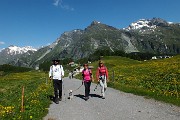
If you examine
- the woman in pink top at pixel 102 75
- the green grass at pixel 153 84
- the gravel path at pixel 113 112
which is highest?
the woman in pink top at pixel 102 75

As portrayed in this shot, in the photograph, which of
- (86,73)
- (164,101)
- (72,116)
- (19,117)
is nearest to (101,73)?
(86,73)

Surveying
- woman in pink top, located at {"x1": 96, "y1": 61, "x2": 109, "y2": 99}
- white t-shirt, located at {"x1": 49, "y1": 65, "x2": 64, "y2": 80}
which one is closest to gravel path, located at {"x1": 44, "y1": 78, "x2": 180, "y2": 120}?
white t-shirt, located at {"x1": 49, "y1": 65, "x2": 64, "y2": 80}

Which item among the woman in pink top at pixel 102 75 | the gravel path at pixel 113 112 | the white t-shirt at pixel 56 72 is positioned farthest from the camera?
the woman in pink top at pixel 102 75

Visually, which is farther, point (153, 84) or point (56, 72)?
point (153, 84)

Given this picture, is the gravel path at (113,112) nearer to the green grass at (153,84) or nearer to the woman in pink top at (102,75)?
the green grass at (153,84)

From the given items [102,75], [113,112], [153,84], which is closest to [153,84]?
[153,84]

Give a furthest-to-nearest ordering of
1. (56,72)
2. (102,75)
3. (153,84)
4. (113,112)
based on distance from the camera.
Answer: (153,84) → (102,75) → (56,72) → (113,112)

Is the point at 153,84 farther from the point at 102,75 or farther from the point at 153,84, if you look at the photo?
the point at 102,75

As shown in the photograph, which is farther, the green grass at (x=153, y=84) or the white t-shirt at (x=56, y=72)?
the green grass at (x=153, y=84)

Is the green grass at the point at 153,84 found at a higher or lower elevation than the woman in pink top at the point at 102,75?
lower

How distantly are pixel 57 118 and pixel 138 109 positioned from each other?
5512 mm

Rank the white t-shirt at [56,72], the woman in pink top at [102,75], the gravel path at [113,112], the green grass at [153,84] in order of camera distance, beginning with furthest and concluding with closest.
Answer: the green grass at [153,84]
the woman in pink top at [102,75]
the white t-shirt at [56,72]
the gravel path at [113,112]

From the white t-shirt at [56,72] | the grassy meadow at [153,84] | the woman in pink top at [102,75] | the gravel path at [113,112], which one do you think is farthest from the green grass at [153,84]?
the white t-shirt at [56,72]

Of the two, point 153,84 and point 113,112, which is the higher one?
point 153,84
